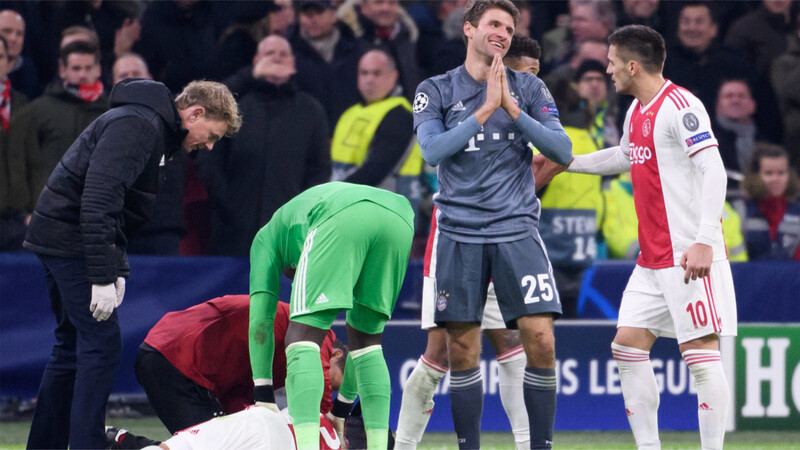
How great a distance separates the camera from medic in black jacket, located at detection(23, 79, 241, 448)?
4.82 m

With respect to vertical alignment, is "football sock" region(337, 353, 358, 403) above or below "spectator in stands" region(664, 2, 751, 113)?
below

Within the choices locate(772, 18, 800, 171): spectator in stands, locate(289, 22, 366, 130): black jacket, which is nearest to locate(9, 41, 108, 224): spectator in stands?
locate(289, 22, 366, 130): black jacket

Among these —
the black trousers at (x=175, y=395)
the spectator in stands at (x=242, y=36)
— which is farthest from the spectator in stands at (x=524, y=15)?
the black trousers at (x=175, y=395)

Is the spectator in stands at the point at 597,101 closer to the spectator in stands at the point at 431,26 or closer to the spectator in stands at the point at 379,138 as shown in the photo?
the spectator in stands at the point at 431,26

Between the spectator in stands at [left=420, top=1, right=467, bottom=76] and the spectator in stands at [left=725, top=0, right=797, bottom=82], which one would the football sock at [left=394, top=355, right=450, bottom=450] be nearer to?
the spectator in stands at [left=420, top=1, right=467, bottom=76]

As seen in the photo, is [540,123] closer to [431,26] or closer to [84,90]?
[84,90]

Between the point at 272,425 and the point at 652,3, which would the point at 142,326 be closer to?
the point at 272,425

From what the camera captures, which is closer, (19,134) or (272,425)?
(272,425)

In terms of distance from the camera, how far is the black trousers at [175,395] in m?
5.32

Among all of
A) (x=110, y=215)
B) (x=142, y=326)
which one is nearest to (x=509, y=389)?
(x=110, y=215)

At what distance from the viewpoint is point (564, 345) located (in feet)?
25.1

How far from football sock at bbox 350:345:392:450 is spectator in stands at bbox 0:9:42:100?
4.62 meters

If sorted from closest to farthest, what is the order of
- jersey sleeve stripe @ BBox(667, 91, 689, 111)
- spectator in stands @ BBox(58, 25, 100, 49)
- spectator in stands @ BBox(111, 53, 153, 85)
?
jersey sleeve stripe @ BBox(667, 91, 689, 111) < spectator in stands @ BBox(58, 25, 100, 49) < spectator in stands @ BBox(111, 53, 153, 85)

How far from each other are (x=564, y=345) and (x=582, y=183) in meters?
1.07
